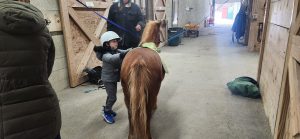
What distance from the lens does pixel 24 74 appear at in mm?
1064

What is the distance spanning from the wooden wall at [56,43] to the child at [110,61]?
1295mm

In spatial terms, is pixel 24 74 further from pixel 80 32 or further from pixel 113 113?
pixel 80 32

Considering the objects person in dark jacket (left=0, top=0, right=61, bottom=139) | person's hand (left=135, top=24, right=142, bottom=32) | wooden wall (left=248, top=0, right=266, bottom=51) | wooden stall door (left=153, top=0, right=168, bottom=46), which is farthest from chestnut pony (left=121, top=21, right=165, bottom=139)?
wooden wall (left=248, top=0, right=266, bottom=51)

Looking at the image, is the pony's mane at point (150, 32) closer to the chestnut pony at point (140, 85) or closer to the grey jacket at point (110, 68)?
the grey jacket at point (110, 68)

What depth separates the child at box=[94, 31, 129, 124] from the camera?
226cm

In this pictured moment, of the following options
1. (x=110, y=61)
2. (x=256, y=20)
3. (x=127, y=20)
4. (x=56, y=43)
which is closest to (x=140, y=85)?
(x=110, y=61)

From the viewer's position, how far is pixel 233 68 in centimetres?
485

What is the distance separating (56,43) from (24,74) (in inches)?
98.6

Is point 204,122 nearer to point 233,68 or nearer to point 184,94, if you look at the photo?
point 184,94

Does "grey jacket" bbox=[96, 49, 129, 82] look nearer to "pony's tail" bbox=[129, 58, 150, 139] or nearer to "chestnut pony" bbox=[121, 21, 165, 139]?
"chestnut pony" bbox=[121, 21, 165, 139]

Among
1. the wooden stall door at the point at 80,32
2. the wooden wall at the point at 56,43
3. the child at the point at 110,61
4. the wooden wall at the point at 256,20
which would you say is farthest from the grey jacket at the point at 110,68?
the wooden wall at the point at 256,20

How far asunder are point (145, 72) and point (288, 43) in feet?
4.11

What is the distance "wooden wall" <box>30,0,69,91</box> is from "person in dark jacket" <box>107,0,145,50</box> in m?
0.78

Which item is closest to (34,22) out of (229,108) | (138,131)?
(138,131)
